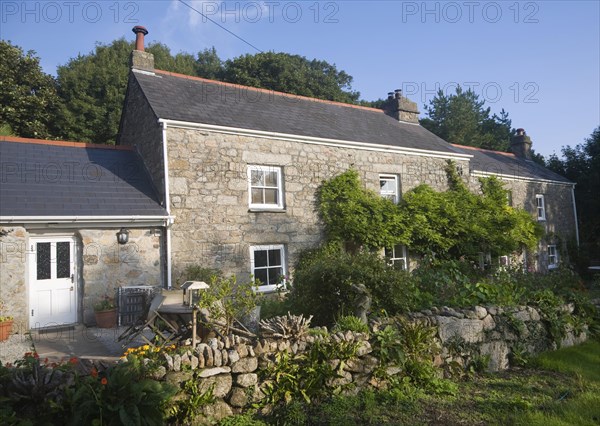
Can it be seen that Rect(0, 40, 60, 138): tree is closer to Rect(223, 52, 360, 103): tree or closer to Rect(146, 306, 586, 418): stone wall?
Rect(223, 52, 360, 103): tree

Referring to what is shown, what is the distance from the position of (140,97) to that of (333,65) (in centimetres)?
2567

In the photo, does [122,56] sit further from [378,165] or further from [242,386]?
[242,386]

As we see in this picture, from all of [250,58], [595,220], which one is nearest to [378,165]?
[595,220]

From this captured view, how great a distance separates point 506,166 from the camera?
67.4 ft

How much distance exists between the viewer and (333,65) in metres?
35.0

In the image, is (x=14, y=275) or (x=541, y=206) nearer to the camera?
(x=14, y=275)

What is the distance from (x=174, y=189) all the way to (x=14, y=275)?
3.75m

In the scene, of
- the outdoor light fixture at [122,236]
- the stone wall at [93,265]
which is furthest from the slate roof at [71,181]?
the stone wall at [93,265]

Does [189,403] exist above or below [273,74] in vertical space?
below

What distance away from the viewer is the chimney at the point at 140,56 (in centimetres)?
1271

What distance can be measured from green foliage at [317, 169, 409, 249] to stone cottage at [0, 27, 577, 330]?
15.5 inches

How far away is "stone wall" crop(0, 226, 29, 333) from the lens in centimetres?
848

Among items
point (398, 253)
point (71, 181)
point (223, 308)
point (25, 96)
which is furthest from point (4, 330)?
point (25, 96)

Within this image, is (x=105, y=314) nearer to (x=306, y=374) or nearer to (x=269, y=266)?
(x=269, y=266)
